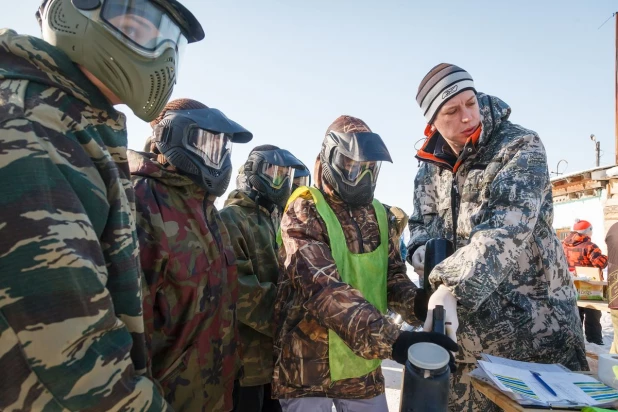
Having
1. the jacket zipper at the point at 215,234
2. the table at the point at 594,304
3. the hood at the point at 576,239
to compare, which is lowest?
the table at the point at 594,304

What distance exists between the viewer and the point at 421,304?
252 cm

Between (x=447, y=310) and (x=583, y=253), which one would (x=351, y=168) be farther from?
(x=583, y=253)

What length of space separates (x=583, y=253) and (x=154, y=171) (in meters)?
9.12

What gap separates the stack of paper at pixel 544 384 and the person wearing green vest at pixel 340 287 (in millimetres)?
413

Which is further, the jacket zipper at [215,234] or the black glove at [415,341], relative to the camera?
the jacket zipper at [215,234]

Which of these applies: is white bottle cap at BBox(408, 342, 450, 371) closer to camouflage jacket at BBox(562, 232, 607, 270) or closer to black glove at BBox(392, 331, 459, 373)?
black glove at BBox(392, 331, 459, 373)

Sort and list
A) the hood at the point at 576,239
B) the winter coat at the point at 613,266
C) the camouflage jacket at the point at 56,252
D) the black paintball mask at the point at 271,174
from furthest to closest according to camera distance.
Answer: the hood at the point at 576,239, the winter coat at the point at 613,266, the black paintball mask at the point at 271,174, the camouflage jacket at the point at 56,252

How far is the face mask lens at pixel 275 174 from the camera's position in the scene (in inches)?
172

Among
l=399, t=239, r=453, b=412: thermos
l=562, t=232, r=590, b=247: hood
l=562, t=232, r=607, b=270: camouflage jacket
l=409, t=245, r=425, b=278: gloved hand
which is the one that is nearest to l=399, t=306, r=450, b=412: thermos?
l=399, t=239, r=453, b=412: thermos

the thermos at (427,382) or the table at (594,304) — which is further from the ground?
the thermos at (427,382)

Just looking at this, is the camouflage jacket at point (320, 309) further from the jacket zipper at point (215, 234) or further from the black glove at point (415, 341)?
the jacket zipper at point (215, 234)

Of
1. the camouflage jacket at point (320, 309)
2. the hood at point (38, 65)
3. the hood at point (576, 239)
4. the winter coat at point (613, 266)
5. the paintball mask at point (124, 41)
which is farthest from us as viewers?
the hood at point (576, 239)

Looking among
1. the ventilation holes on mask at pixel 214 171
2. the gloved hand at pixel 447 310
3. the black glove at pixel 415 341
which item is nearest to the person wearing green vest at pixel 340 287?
the black glove at pixel 415 341

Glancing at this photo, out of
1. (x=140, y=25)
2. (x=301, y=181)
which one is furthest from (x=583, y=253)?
(x=140, y=25)
